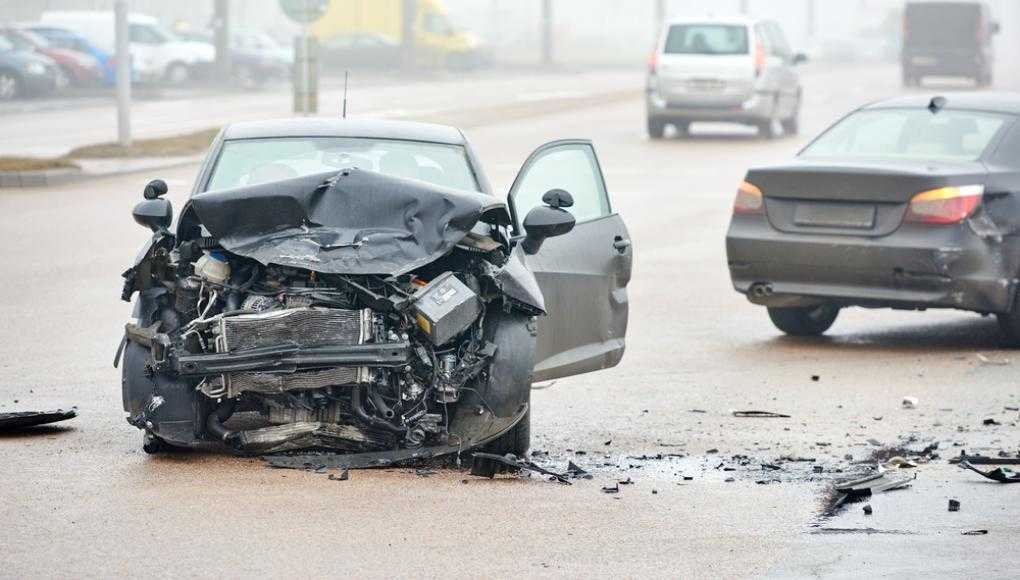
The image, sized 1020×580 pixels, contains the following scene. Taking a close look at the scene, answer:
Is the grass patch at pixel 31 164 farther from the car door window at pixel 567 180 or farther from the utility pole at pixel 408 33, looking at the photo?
the utility pole at pixel 408 33

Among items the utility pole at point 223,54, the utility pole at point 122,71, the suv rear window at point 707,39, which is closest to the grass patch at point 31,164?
the utility pole at point 122,71

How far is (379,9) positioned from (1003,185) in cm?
5400

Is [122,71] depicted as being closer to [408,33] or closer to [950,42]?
[408,33]

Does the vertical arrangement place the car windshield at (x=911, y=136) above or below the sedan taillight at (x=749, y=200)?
above

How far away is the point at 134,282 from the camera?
770cm

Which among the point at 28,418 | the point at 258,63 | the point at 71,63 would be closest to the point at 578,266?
the point at 28,418

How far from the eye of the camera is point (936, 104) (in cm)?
1264

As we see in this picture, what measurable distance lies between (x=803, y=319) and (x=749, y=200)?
3.49ft

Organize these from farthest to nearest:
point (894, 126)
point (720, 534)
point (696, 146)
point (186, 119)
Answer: point (186, 119), point (696, 146), point (894, 126), point (720, 534)

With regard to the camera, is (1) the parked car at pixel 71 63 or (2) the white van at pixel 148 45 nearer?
(1) the parked car at pixel 71 63

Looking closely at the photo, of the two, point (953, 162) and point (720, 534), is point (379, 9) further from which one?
point (720, 534)

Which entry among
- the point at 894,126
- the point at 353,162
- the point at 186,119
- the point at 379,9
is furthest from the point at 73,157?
the point at 379,9

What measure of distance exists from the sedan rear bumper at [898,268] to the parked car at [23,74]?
3109cm

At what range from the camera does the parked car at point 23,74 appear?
40156 mm
